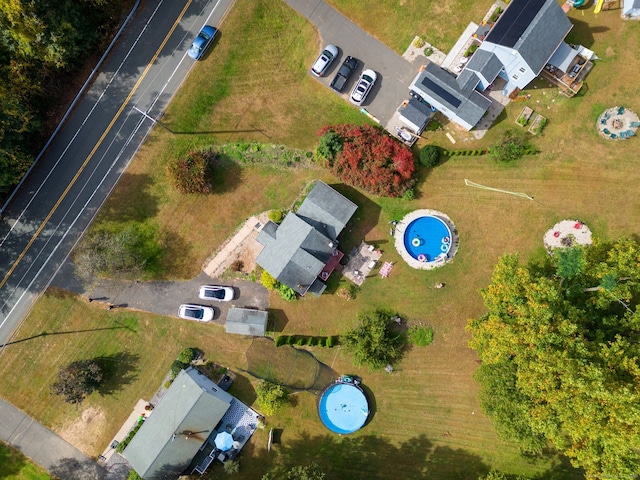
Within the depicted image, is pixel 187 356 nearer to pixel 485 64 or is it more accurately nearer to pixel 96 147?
pixel 96 147

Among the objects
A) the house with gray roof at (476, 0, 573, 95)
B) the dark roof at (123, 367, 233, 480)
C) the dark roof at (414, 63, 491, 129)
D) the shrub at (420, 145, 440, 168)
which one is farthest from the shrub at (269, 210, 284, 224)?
the house with gray roof at (476, 0, 573, 95)

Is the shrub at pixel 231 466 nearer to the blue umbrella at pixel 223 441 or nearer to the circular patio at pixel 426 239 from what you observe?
the blue umbrella at pixel 223 441

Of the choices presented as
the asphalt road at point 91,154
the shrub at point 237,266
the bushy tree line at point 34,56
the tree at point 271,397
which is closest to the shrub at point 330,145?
the shrub at point 237,266

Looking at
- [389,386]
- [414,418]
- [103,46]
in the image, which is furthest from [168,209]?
[414,418]

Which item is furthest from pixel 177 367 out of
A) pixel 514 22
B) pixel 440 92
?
pixel 514 22

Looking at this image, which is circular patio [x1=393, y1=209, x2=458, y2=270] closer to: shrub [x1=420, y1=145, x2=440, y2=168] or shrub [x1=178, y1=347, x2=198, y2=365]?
shrub [x1=420, y1=145, x2=440, y2=168]

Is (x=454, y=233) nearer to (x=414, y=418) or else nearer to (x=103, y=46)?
(x=414, y=418)
